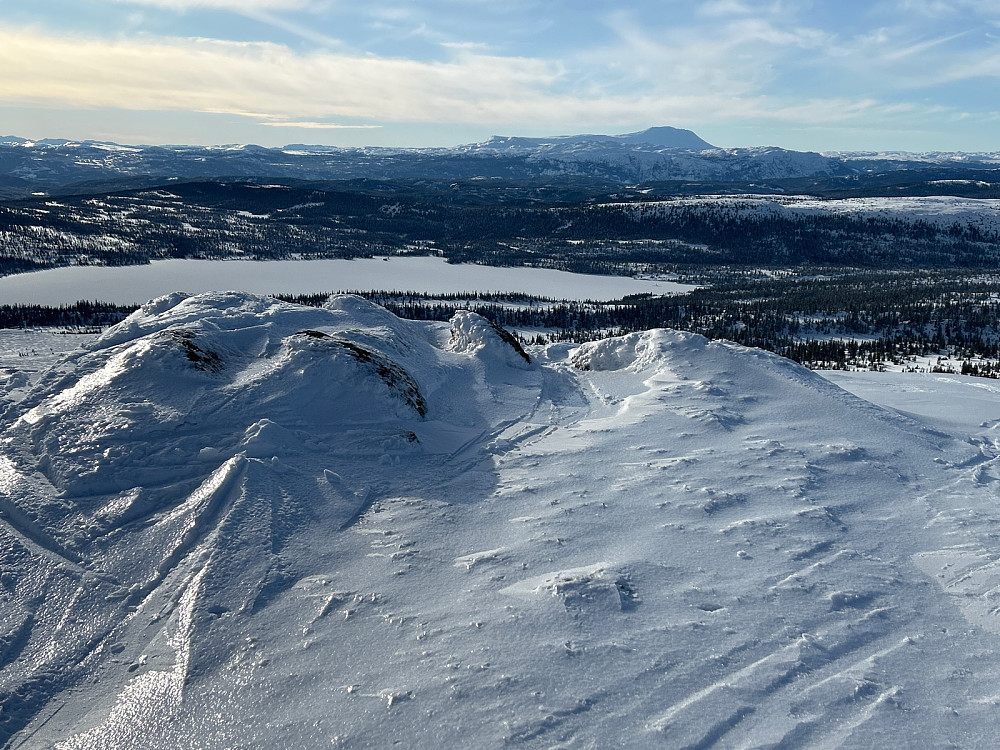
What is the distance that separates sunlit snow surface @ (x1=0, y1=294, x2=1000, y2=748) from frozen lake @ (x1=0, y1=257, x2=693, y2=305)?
75.6m

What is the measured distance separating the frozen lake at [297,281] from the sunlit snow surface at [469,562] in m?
75.6

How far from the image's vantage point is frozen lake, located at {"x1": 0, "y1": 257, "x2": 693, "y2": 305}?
8356 cm

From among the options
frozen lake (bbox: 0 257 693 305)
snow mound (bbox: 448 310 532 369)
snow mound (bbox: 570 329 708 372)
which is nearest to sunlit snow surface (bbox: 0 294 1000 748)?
snow mound (bbox: 570 329 708 372)

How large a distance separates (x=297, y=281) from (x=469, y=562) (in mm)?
100033

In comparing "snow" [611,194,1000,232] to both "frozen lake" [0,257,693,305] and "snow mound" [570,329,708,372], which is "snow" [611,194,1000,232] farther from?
"snow mound" [570,329,708,372]

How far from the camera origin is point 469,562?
958 centimetres

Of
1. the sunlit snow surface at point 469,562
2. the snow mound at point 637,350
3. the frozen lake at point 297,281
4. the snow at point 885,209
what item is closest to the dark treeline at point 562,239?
the snow at point 885,209

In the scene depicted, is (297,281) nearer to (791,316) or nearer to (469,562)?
(791,316)

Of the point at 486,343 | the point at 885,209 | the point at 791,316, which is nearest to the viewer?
the point at 486,343

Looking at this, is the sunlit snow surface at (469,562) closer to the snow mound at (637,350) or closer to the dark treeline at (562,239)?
the snow mound at (637,350)

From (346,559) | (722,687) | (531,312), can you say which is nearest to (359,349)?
(346,559)

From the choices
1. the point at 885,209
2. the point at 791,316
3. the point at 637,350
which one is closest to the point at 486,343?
the point at 637,350

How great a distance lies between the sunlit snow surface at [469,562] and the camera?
22.5 ft

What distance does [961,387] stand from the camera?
2012 centimetres
